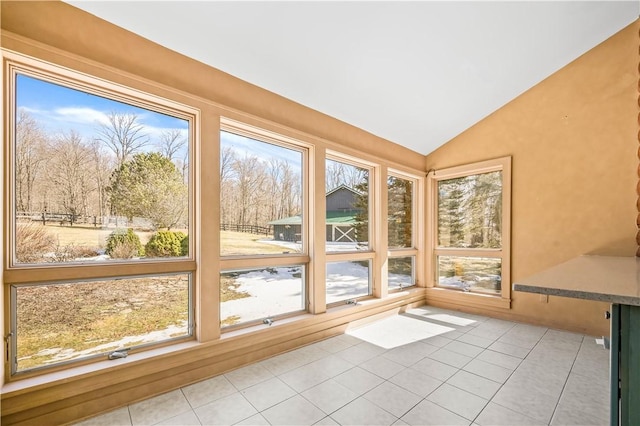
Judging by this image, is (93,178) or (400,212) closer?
(93,178)

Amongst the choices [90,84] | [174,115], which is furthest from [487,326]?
[90,84]

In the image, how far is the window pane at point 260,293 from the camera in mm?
2717

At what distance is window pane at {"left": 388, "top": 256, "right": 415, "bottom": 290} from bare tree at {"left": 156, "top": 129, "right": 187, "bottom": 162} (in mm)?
3335

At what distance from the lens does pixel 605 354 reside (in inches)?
114

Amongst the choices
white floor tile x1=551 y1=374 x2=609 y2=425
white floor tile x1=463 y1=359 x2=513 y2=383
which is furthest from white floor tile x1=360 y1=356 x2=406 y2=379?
white floor tile x1=551 y1=374 x2=609 y2=425

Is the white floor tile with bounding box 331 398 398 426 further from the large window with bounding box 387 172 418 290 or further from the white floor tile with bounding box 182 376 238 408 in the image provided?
the large window with bounding box 387 172 418 290

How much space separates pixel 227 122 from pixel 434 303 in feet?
14.0

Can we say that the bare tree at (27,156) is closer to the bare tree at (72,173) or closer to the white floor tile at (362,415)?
the bare tree at (72,173)

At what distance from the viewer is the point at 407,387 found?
2322 millimetres

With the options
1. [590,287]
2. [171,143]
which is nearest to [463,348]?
[590,287]

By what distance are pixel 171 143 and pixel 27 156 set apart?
900mm

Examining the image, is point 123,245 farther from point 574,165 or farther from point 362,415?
point 574,165

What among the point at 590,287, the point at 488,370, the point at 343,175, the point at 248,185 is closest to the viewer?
the point at 590,287

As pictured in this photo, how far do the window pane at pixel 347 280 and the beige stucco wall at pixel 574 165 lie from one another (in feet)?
6.92
